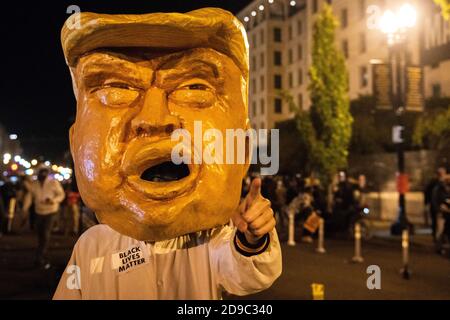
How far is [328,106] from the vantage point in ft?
69.3

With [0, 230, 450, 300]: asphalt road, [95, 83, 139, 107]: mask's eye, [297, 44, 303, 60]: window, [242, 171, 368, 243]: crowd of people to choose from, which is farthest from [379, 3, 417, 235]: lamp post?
[297, 44, 303, 60]: window

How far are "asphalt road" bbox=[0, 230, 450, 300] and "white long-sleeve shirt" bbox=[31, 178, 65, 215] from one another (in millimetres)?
1020

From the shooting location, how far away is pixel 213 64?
2.59 m

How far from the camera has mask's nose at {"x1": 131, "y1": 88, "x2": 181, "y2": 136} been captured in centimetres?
244

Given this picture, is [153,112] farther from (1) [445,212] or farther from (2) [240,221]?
(1) [445,212]

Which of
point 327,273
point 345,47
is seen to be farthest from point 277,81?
point 327,273

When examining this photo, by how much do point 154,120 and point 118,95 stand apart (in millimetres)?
263

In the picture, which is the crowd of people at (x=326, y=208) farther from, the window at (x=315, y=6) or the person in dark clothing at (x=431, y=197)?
the window at (x=315, y=6)

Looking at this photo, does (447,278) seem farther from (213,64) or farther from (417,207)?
(417,207)

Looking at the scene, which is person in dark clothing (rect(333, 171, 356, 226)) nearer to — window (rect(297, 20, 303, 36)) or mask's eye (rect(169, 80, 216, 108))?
mask's eye (rect(169, 80, 216, 108))

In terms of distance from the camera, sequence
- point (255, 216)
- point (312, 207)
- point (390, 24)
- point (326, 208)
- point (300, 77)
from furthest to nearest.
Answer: point (300, 77)
point (326, 208)
point (390, 24)
point (312, 207)
point (255, 216)

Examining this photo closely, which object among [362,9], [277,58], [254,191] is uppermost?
[277,58]
